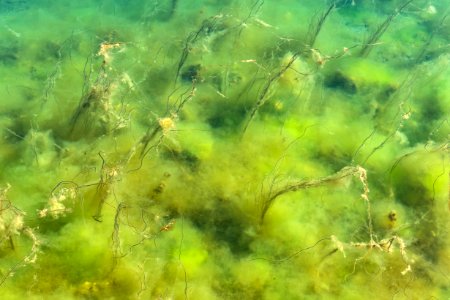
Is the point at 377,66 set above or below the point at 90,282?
above

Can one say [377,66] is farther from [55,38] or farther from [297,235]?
[55,38]

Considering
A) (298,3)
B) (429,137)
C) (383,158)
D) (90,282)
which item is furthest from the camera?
(298,3)

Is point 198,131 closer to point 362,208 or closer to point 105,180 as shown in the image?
point 105,180

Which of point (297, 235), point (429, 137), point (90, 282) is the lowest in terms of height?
point (90, 282)

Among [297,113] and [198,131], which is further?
[297,113]

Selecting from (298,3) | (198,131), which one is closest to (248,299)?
(198,131)

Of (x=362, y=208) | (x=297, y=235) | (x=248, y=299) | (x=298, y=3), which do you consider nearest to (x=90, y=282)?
(x=248, y=299)

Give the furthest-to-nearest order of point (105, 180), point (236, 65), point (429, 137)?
point (236, 65) → point (429, 137) → point (105, 180)
